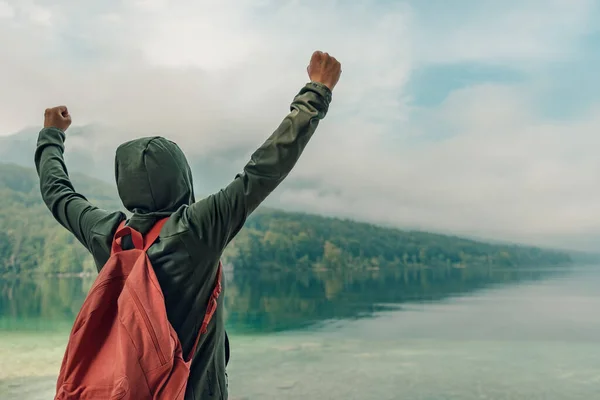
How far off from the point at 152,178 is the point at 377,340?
1784 cm

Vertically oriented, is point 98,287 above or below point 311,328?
above

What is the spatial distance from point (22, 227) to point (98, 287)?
44.7 m

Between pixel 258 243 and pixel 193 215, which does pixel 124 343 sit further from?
pixel 258 243

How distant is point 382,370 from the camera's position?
474 inches

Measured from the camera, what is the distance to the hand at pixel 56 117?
1.38 m

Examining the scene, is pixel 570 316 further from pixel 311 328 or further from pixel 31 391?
pixel 31 391

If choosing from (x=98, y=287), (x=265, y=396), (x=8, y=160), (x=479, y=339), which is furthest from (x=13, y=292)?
(x=98, y=287)

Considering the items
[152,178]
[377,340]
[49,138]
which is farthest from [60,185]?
[377,340]

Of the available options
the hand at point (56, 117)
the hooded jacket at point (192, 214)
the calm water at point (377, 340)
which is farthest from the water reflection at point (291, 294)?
the hooded jacket at point (192, 214)

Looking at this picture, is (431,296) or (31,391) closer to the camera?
(31,391)

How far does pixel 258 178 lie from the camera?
95 cm

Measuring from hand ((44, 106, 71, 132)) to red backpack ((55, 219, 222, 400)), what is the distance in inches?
22.1

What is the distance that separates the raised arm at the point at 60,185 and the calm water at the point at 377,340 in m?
8.03

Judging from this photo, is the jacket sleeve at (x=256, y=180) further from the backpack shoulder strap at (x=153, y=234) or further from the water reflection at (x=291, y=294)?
the water reflection at (x=291, y=294)
